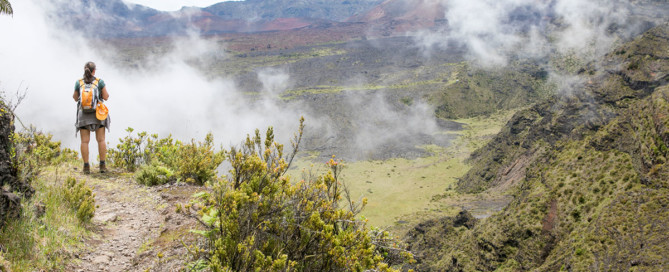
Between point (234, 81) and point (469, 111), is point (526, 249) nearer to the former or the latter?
point (469, 111)

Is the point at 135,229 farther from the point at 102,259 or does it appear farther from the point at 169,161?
the point at 169,161

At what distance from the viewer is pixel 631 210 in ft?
30.2

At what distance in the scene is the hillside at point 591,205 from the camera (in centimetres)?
849

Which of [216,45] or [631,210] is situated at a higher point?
[216,45]

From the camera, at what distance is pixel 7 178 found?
2.72 metres

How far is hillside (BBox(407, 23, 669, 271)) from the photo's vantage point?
8492 mm

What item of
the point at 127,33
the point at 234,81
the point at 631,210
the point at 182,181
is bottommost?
the point at 631,210

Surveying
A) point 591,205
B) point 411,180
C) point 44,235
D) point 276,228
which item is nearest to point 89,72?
point 44,235

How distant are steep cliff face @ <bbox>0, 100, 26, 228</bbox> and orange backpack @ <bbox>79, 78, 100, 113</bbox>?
1.68 m

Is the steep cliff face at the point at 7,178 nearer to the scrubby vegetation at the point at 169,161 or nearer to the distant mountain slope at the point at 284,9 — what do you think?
the scrubby vegetation at the point at 169,161

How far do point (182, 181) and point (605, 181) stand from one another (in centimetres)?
1225

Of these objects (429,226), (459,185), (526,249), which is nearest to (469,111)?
(459,185)

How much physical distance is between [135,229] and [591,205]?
11824 millimetres

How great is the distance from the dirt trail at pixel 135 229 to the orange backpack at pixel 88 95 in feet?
3.25
